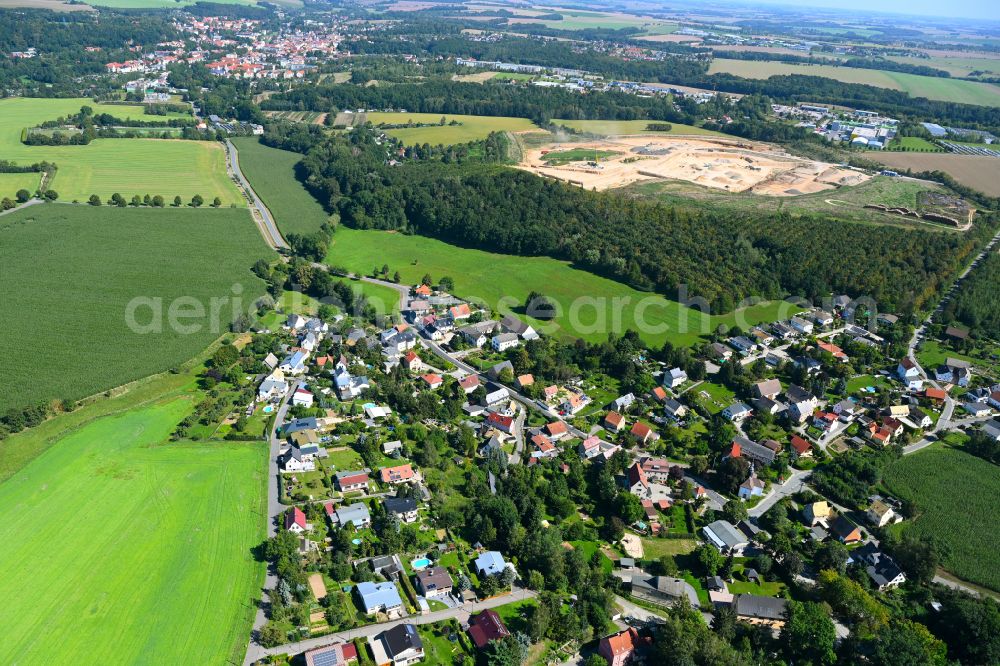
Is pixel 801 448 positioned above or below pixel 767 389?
below

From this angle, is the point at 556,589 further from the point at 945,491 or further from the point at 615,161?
the point at 615,161

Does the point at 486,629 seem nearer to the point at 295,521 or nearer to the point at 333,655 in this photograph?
the point at 333,655

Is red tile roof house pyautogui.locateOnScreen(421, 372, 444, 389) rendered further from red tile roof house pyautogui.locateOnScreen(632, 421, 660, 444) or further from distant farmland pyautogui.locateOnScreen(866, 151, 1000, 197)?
distant farmland pyautogui.locateOnScreen(866, 151, 1000, 197)

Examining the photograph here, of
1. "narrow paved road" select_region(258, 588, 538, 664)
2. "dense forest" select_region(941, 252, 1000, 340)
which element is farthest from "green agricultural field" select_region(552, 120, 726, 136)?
"narrow paved road" select_region(258, 588, 538, 664)

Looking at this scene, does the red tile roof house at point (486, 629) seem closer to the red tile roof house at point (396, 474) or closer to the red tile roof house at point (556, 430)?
the red tile roof house at point (396, 474)

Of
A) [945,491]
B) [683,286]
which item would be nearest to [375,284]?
[683,286]

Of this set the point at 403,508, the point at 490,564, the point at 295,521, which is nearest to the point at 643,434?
the point at 490,564
